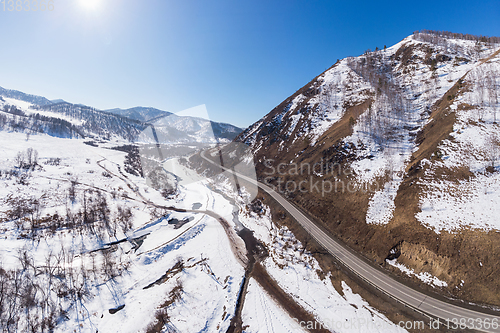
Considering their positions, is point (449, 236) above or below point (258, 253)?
above

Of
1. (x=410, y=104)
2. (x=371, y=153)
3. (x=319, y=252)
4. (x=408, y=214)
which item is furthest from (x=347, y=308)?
(x=410, y=104)

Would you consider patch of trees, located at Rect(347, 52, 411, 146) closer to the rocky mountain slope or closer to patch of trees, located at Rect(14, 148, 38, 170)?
the rocky mountain slope

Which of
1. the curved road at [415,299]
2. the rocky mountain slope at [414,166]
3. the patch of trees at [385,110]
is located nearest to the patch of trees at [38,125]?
the rocky mountain slope at [414,166]

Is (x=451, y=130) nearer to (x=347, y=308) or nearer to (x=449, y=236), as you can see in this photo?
(x=449, y=236)

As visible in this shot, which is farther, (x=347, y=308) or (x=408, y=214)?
(x=408, y=214)

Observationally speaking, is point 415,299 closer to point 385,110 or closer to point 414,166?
point 414,166

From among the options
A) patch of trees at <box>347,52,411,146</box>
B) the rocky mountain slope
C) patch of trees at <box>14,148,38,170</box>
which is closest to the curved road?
the rocky mountain slope
